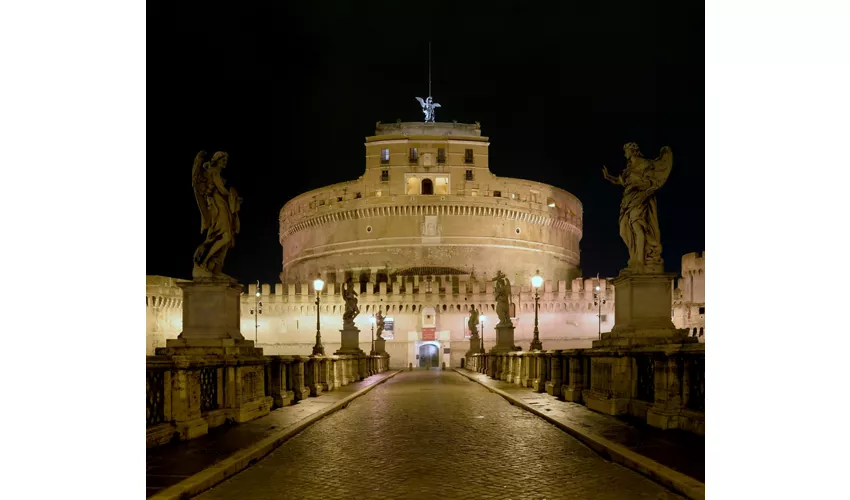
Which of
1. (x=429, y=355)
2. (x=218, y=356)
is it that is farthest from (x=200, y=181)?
(x=429, y=355)

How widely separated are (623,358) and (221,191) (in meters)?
5.96

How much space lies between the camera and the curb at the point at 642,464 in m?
4.75

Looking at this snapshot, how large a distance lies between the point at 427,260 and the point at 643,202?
55018 mm

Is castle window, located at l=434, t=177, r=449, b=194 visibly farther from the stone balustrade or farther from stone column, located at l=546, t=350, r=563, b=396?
the stone balustrade

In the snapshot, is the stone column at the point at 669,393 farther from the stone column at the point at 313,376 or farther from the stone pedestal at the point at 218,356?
the stone column at the point at 313,376

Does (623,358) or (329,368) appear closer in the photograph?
(623,358)

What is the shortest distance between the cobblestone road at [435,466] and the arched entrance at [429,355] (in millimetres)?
46839

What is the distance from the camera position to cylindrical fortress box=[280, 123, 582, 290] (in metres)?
64.8

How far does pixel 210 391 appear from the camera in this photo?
27.8ft

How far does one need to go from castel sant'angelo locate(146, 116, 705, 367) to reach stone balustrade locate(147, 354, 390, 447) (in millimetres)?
41877

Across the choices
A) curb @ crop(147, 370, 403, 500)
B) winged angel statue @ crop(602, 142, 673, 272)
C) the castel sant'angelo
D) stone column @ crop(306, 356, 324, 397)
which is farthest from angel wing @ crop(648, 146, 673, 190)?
the castel sant'angelo
